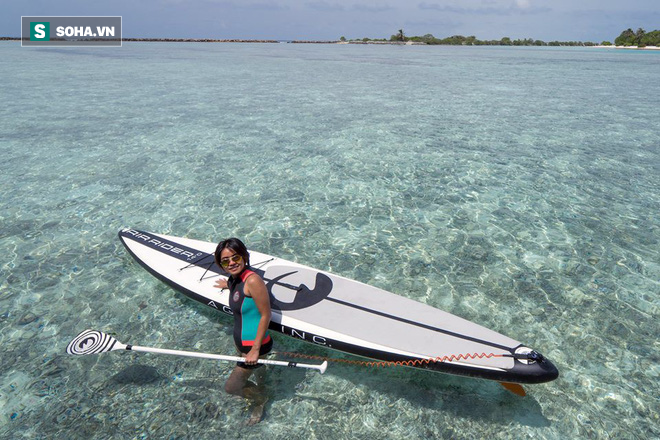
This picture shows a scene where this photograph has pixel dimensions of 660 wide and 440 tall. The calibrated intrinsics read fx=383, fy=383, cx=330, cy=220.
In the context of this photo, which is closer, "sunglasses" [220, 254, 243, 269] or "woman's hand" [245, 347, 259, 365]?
"sunglasses" [220, 254, 243, 269]

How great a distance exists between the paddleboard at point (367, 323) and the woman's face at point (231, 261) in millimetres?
1608

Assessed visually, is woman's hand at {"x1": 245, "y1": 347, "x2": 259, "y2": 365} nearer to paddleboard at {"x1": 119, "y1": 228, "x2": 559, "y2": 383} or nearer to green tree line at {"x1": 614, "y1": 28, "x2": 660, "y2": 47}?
paddleboard at {"x1": 119, "y1": 228, "x2": 559, "y2": 383}

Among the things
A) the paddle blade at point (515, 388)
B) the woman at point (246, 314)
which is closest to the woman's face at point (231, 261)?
the woman at point (246, 314)

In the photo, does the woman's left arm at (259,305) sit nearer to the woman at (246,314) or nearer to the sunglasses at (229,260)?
the woman at (246,314)

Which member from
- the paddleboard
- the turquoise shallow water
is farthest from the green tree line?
the paddleboard

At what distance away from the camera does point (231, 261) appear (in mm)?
4613

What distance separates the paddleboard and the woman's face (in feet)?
5.28

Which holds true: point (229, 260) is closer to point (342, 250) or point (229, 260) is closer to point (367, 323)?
point (367, 323)

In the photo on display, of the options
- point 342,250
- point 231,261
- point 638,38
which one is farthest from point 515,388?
point 638,38

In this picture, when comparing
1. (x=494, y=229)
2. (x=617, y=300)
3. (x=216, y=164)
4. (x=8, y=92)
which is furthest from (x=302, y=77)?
(x=617, y=300)

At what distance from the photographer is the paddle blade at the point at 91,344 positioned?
5398mm

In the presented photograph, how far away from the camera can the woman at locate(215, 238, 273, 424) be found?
462 centimetres

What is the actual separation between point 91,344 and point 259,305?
276 cm

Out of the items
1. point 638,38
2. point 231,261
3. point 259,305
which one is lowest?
point 259,305
